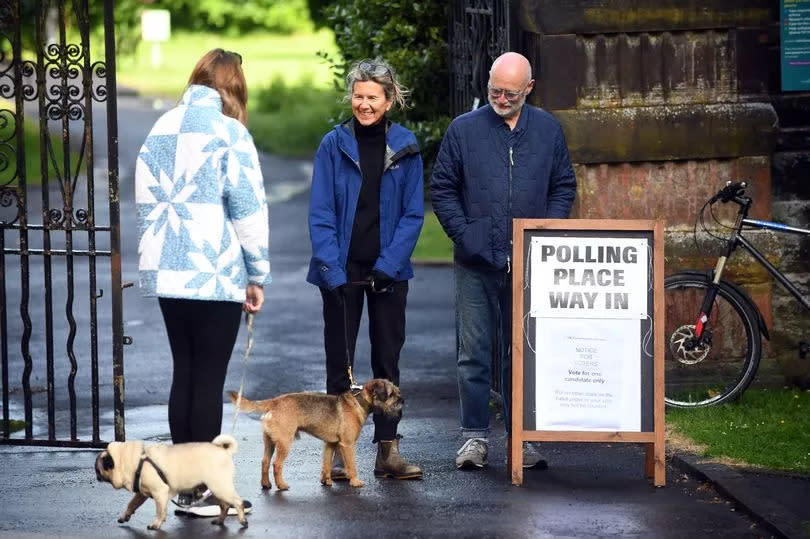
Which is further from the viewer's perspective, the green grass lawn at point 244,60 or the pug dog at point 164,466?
the green grass lawn at point 244,60

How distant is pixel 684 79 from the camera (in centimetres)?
918

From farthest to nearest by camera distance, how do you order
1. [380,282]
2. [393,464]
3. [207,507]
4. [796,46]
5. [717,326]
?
[796,46]
[717,326]
[393,464]
[380,282]
[207,507]

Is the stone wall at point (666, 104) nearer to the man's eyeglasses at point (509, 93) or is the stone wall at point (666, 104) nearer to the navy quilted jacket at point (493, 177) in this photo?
the navy quilted jacket at point (493, 177)

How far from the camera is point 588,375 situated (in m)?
7.39

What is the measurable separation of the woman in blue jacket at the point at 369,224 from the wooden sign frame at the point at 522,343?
1.70ft

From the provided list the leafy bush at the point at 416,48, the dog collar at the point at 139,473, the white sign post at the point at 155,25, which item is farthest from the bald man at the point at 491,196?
the white sign post at the point at 155,25

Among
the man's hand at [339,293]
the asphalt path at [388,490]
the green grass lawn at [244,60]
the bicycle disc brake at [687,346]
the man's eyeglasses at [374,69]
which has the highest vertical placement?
the green grass lawn at [244,60]

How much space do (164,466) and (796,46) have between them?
525 centimetres

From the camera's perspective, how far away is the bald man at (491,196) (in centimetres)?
754

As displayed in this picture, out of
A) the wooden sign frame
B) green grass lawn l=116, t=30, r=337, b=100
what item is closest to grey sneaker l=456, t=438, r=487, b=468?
the wooden sign frame

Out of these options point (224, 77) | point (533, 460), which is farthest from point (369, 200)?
point (533, 460)

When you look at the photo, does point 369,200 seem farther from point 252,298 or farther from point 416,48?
point 416,48

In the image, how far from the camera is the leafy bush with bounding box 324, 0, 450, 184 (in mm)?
11000

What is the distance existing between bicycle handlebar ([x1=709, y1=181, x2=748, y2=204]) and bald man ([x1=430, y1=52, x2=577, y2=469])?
152 centimetres
